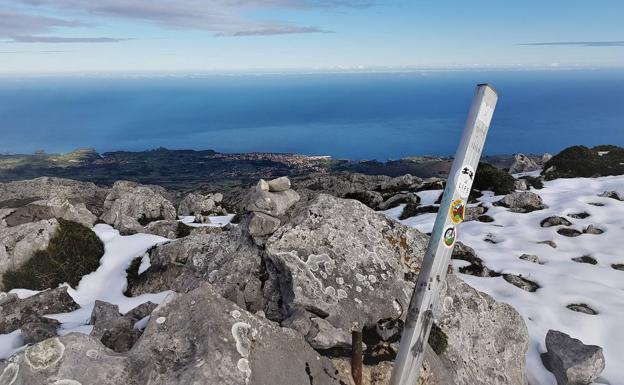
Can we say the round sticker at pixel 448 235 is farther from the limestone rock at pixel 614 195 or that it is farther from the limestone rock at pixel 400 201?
the limestone rock at pixel 614 195

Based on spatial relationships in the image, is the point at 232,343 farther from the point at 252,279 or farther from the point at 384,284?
the point at 384,284

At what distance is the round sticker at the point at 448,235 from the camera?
6027mm

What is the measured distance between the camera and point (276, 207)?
34.8 feet

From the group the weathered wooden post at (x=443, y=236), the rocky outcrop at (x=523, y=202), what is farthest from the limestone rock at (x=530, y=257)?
the weathered wooden post at (x=443, y=236)

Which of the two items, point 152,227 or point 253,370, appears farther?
point 152,227

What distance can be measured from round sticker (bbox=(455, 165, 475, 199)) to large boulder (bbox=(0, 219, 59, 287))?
13.9 meters

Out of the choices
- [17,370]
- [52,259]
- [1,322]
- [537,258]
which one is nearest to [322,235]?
[17,370]

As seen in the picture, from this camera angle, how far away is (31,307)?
10.2 meters

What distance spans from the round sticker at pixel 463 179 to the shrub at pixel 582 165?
33.1 metres

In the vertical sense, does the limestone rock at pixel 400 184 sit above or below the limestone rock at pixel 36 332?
below

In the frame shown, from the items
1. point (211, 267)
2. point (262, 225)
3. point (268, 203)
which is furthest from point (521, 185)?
point (211, 267)

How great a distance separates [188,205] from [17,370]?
27.0m

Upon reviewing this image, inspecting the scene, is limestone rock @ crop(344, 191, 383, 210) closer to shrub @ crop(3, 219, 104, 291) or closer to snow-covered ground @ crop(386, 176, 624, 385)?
snow-covered ground @ crop(386, 176, 624, 385)

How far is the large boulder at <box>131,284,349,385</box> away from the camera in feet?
16.4
